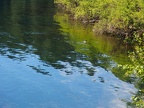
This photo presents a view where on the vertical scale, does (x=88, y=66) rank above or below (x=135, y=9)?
below

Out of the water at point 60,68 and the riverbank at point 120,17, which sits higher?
the riverbank at point 120,17

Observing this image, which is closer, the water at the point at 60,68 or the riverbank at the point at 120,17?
the water at the point at 60,68

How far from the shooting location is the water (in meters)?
34.1

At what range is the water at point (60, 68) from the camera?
34134 millimetres

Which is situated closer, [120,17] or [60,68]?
[60,68]

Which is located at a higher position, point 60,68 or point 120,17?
point 120,17

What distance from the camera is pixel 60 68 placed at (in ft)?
146

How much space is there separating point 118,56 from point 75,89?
1569 cm

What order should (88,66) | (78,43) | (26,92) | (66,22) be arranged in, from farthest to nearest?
(66,22)
(78,43)
(88,66)
(26,92)

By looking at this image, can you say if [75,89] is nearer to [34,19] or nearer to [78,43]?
[78,43]

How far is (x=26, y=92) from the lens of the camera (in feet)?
117

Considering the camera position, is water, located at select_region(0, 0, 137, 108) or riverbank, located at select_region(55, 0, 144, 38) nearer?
water, located at select_region(0, 0, 137, 108)

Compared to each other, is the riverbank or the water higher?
the riverbank

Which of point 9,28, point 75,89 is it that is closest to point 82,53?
point 75,89
